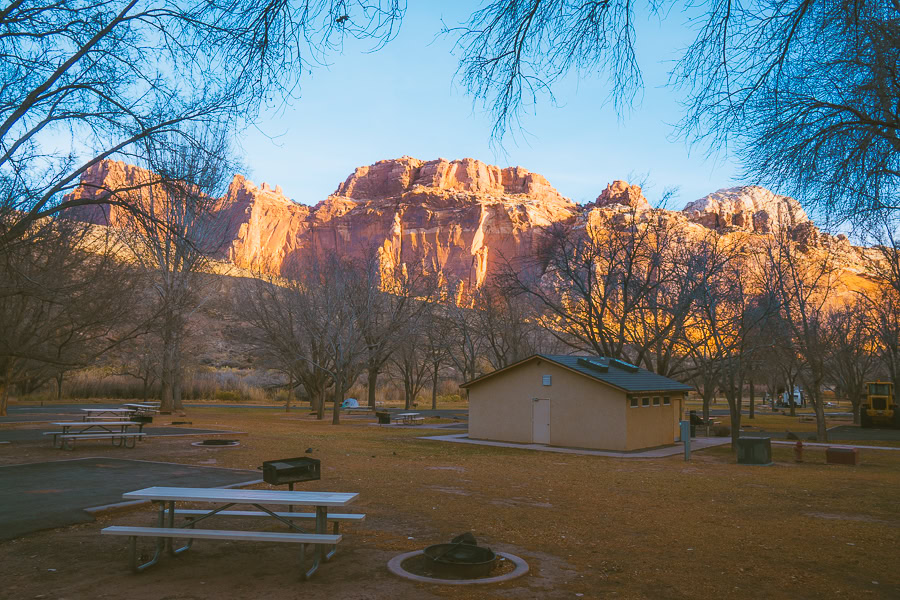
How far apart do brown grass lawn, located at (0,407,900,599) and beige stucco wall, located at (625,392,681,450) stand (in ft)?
20.4

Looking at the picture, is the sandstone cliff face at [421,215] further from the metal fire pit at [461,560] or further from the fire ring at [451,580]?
the metal fire pit at [461,560]

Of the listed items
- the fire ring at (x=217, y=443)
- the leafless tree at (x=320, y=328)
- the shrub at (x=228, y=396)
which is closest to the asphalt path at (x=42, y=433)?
the fire ring at (x=217, y=443)

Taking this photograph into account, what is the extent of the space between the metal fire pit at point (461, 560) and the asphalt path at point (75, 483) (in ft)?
15.8

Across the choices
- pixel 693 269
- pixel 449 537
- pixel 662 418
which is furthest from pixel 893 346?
pixel 449 537

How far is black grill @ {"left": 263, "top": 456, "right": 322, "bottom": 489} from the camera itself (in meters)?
6.29

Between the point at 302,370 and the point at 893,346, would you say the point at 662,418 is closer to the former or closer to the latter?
the point at 893,346

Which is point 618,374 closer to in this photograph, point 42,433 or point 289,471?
point 289,471

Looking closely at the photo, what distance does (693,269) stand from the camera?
89.2 feet

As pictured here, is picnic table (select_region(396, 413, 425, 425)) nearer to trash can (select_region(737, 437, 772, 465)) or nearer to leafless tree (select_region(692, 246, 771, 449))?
leafless tree (select_region(692, 246, 771, 449))

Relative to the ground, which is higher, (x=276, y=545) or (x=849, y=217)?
(x=849, y=217)

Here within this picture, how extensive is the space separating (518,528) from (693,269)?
21.7 metres

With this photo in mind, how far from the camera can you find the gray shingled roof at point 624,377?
73.0ft

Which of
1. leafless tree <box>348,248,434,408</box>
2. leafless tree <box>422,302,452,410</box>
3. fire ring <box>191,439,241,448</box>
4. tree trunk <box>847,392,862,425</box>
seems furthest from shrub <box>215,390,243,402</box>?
tree trunk <box>847,392,862,425</box>

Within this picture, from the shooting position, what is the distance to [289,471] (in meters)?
6.51
